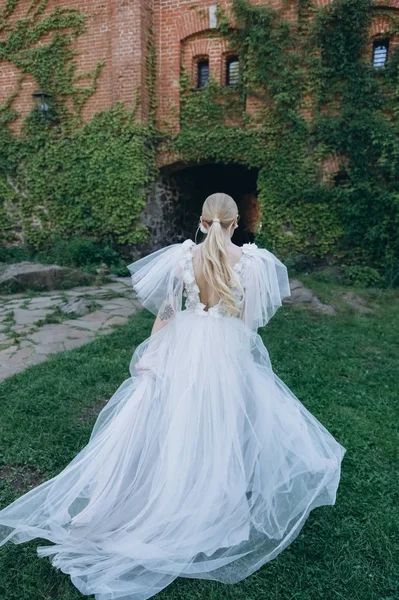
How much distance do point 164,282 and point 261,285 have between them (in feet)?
1.76

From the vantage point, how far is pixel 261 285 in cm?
240

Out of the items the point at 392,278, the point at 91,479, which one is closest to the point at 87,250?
the point at 392,278

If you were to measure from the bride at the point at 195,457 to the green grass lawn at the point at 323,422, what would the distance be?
117 mm

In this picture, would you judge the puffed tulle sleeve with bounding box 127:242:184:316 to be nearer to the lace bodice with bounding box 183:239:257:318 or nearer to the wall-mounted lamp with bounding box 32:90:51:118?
the lace bodice with bounding box 183:239:257:318

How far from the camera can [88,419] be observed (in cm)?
354

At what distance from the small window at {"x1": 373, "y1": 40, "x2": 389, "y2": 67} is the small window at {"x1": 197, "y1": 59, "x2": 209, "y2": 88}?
348cm

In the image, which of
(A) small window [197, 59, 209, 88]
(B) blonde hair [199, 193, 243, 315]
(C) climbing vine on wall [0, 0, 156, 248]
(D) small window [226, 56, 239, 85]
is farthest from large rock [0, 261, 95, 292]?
(B) blonde hair [199, 193, 243, 315]

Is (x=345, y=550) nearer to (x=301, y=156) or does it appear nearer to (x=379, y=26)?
(x=301, y=156)

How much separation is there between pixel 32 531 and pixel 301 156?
865 centimetres

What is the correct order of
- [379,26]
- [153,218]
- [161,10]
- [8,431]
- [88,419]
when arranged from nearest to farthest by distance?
[8,431] → [88,419] → [379,26] → [161,10] → [153,218]

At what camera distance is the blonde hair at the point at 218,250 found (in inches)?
90.2

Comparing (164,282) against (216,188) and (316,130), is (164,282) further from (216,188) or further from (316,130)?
(216,188)

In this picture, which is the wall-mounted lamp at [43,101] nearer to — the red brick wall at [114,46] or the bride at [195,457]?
the red brick wall at [114,46]

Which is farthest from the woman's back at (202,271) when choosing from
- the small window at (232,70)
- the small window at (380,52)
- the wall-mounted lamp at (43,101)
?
the wall-mounted lamp at (43,101)
